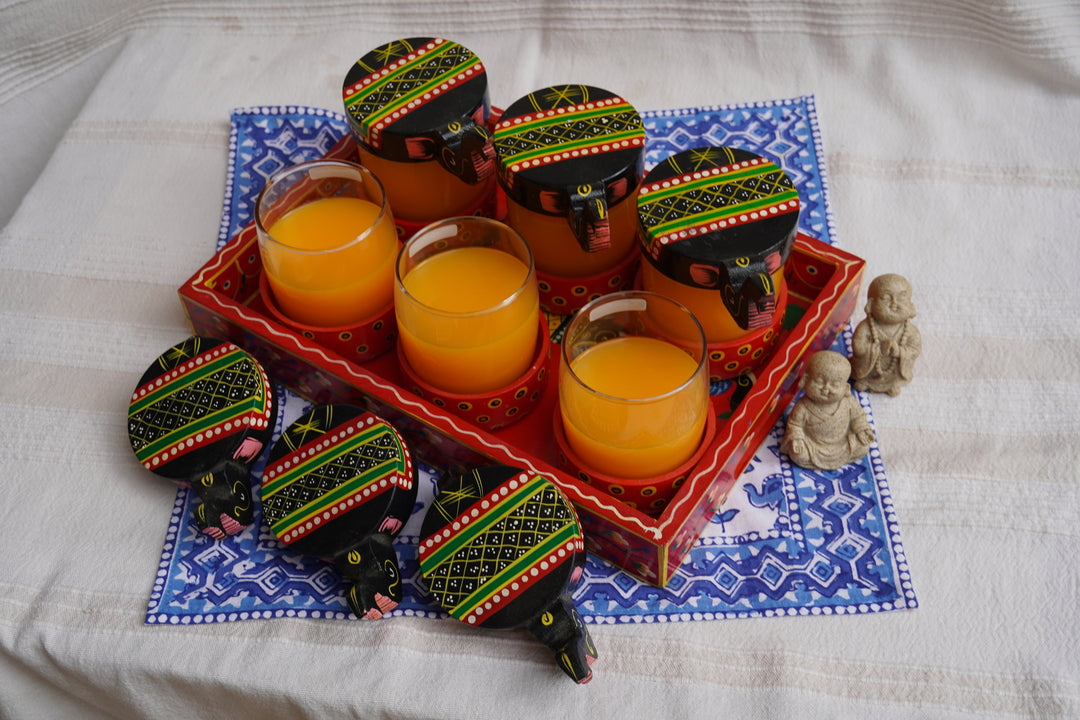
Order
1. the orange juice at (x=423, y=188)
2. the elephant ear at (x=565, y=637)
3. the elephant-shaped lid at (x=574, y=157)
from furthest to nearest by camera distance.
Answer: the orange juice at (x=423, y=188) < the elephant-shaped lid at (x=574, y=157) < the elephant ear at (x=565, y=637)

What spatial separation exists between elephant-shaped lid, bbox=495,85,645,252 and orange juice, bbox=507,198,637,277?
0.02 metres


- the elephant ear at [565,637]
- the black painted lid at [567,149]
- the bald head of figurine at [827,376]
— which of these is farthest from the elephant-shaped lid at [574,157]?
the elephant ear at [565,637]

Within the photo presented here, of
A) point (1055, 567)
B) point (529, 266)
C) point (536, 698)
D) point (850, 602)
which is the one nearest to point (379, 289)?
point (529, 266)

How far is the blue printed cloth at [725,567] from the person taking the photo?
33.1 inches

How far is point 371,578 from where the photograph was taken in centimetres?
84

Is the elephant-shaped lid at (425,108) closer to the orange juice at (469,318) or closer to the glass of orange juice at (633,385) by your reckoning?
the orange juice at (469,318)

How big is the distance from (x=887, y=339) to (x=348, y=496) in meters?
0.53

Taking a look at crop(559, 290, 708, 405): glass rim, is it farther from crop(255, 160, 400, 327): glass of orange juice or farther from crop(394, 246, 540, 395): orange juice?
crop(255, 160, 400, 327): glass of orange juice

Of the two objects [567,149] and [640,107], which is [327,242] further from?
[640,107]

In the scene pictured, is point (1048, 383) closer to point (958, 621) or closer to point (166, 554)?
point (958, 621)

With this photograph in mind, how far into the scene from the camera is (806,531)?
0.88 metres

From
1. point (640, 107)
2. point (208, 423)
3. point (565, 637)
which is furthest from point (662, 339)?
point (640, 107)

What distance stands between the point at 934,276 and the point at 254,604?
0.79 m

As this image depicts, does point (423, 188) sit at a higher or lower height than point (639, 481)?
higher
